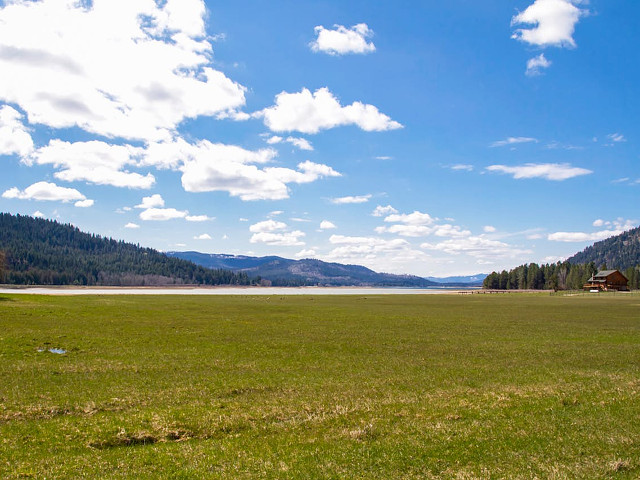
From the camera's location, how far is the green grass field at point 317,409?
10961 mm

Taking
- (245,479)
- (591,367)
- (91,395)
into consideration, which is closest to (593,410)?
(591,367)

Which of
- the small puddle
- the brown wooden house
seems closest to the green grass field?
the small puddle

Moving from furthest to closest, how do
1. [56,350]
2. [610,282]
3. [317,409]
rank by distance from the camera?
[610,282] → [56,350] → [317,409]

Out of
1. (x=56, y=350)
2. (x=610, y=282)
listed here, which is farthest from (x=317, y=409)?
(x=610, y=282)

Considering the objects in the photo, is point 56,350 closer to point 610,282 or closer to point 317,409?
point 317,409

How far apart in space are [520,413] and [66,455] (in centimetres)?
1462

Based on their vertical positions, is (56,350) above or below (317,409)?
below

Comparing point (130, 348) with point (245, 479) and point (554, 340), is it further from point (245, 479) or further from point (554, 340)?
point (554, 340)

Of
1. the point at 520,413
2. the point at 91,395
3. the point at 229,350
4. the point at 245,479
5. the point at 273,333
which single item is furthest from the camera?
the point at 273,333

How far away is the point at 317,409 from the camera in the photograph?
1577 cm

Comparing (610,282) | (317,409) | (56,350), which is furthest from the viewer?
(610,282)

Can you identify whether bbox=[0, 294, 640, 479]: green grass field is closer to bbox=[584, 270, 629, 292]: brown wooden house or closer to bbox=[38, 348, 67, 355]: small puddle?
bbox=[38, 348, 67, 355]: small puddle

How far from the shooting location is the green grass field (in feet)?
36.0

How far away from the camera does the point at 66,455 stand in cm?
1149
